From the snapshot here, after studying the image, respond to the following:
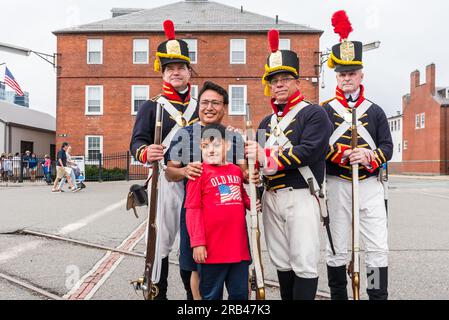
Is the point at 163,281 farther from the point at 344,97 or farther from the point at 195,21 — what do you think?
the point at 195,21

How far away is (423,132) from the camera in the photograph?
45.1 meters

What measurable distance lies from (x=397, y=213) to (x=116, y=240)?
7.34 m

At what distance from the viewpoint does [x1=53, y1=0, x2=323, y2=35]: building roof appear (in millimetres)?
27500

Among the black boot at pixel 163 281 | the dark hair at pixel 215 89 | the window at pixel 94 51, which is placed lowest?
the black boot at pixel 163 281

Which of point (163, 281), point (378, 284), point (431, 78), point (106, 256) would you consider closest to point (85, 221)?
point (106, 256)

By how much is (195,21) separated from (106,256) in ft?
82.8

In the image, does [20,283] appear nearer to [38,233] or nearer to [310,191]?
[38,233]

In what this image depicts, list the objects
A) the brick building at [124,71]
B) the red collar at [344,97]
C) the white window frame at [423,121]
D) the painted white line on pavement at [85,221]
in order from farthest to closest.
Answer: the white window frame at [423,121] → the brick building at [124,71] → the painted white line on pavement at [85,221] → the red collar at [344,97]

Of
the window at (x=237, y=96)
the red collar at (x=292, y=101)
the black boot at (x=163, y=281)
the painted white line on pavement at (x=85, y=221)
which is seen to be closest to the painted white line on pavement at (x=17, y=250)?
the painted white line on pavement at (x=85, y=221)

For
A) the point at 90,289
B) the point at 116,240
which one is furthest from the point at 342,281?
the point at 116,240

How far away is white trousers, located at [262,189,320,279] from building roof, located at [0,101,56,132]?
32.6 meters

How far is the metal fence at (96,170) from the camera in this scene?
78.9ft

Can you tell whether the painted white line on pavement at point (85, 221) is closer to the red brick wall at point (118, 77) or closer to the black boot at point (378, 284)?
the black boot at point (378, 284)

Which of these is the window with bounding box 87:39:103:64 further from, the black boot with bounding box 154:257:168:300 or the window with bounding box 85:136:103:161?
the black boot with bounding box 154:257:168:300
